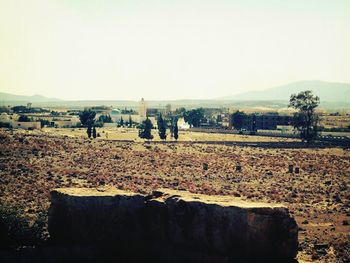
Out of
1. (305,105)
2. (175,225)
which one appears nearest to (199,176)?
(175,225)

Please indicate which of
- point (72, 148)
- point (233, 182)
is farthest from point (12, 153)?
point (233, 182)

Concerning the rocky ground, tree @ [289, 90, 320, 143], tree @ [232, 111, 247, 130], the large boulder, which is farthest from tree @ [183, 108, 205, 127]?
the large boulder

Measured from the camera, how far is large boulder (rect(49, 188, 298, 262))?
15867 millimetres

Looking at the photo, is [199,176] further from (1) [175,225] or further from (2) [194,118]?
(2) [194,118]

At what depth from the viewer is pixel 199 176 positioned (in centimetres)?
4028

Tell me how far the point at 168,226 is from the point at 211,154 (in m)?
40.3

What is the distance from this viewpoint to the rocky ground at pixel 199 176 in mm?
24328

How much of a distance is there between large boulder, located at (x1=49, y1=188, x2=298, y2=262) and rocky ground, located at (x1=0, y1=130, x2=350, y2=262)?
269 cm

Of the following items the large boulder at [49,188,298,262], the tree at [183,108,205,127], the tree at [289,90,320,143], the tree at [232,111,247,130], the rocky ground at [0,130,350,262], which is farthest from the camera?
the tree at [183,108,205,127]

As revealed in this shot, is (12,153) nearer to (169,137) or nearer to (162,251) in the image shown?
(162,251)

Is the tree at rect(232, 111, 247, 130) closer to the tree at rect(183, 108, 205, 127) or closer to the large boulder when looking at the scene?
the tree at rect(183, 108, 205, 127)

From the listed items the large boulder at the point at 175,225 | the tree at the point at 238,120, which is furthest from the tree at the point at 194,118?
the large boulder at the point at 175,225

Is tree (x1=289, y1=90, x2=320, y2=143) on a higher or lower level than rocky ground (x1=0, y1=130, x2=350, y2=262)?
higher

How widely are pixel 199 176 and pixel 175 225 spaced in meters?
23.0
